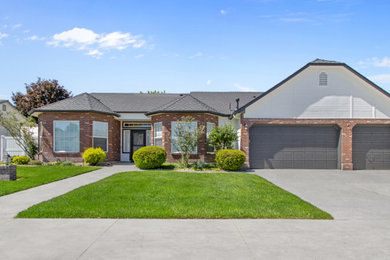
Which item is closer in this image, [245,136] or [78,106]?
[245,136]

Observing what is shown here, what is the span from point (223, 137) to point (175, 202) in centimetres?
879

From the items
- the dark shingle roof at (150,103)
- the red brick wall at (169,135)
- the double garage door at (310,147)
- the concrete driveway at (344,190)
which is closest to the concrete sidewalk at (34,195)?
the red brick wall at (169,135)

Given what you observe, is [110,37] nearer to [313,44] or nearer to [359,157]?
[313,44]

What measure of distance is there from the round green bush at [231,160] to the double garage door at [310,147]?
4.75 feet

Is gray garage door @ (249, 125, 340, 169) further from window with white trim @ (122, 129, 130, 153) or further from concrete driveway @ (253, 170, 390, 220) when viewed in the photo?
window with white trim @ (122, 129, 130, 153)

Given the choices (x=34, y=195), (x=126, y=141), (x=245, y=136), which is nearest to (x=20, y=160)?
(x=126, y=141)

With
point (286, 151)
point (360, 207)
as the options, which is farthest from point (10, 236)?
point (286, 151)

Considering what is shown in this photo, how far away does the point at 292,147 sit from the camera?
16.0 metres

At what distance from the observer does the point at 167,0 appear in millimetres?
11383

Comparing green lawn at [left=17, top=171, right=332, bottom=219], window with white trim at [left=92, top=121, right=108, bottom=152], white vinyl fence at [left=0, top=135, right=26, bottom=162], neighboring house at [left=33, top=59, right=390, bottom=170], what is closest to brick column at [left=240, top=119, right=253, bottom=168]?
neighboring house at [left=33, top=59, right=390, bottom=170]

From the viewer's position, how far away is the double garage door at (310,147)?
52.6ft

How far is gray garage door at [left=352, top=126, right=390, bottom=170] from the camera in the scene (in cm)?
1606

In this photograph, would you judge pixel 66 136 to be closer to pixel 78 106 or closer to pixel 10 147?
pixel 78 106

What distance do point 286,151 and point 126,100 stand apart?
12.7 m
